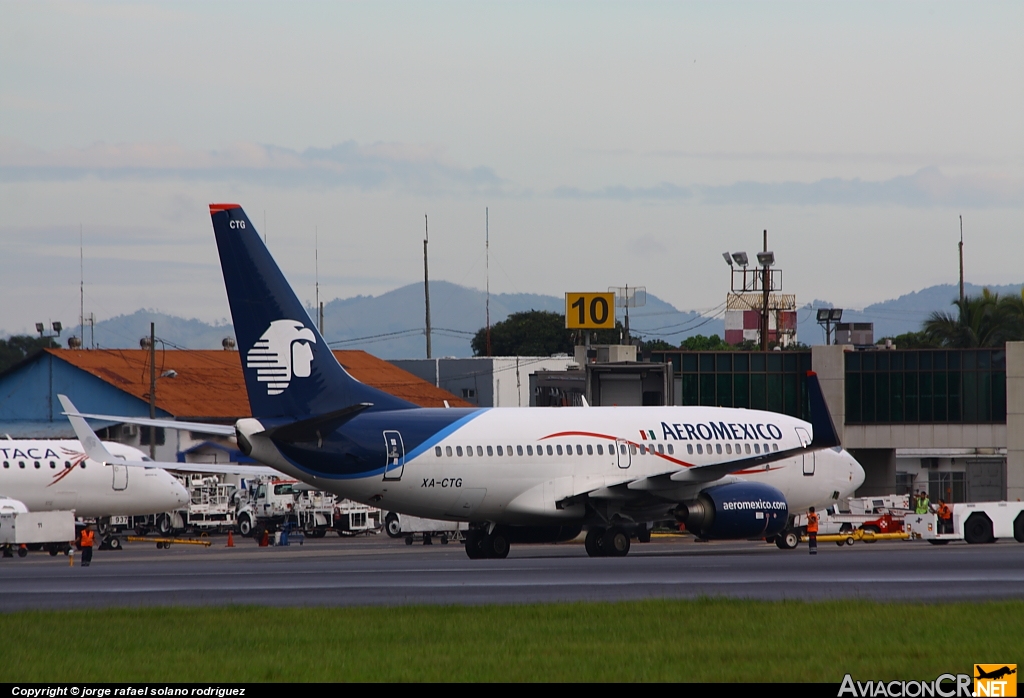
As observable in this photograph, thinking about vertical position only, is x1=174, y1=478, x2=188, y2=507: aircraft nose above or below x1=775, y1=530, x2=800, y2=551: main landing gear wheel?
above

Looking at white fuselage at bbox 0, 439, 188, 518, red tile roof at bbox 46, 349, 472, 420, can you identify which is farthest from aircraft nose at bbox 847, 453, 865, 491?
red tile roof at bbox 46, 349, 472, 420

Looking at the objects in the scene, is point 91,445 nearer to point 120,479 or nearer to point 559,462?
point 120,479

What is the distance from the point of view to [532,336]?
14362cm

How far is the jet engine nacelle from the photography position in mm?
36094

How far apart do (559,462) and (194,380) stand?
2359 inches

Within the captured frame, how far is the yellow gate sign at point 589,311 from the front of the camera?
241ft

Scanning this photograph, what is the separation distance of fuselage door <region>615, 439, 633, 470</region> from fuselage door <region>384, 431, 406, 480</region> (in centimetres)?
652

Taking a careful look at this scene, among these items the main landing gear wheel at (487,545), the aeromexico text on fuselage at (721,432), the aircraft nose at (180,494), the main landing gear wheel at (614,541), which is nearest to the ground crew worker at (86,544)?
the main landing gear wheel at (487,545)

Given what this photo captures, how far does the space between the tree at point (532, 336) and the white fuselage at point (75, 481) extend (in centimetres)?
8677

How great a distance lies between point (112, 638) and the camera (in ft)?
56.4

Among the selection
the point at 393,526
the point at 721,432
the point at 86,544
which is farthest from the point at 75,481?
the point at 721,432

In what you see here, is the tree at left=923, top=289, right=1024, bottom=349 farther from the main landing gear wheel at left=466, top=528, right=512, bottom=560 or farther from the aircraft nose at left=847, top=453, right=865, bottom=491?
the main landing gear wheel at left=466, top=528, right=512, bottom=560

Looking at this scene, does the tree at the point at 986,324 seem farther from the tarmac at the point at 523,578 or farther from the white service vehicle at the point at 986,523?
the tarmac at the point at 523,578

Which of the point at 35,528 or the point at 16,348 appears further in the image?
the point at 16,348
